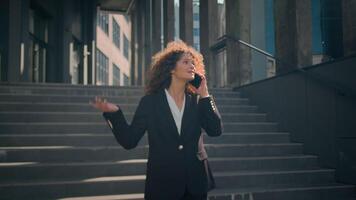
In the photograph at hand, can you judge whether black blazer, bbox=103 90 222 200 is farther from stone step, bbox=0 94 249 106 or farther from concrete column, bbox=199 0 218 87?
concrete column, bbox=199 0 218 87

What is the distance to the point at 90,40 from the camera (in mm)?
19781

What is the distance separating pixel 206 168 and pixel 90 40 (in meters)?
18.2

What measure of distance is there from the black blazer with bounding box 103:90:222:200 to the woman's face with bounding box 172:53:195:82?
15cm

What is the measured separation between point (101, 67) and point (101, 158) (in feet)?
81.9

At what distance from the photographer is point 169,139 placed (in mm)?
2520

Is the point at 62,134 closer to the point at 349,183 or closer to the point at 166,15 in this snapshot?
the point at 349,183

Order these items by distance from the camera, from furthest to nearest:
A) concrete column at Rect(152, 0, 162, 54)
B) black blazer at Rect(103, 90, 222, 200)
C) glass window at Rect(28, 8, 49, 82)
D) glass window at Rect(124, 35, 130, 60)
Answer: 1. glass window at Rect(124, 35, 130, 60)
2. concrete column at Rect(152, 0, 162, 54)
3. glass window at Rect(28, 8, 49, 82)
4. black blazer at Rect(103, 90, 222, 200)

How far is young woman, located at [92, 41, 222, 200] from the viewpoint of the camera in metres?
2.46

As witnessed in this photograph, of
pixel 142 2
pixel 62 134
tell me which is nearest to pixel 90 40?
pixel 142 2

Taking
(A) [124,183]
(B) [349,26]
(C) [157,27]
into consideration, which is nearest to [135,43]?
(C) [157,27]

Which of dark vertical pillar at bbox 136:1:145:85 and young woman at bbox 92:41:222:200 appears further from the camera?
dark vertical pillar at bbox 136:1:145:85

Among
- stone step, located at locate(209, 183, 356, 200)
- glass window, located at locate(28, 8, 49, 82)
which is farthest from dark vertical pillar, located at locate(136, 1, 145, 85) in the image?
stone step, located at locate(209, 183, 356, 200)

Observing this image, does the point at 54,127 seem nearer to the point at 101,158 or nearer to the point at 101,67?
the point at 101,158

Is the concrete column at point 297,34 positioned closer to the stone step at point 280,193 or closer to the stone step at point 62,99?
the stone step at point 62,99
